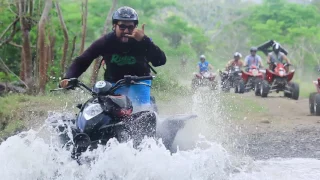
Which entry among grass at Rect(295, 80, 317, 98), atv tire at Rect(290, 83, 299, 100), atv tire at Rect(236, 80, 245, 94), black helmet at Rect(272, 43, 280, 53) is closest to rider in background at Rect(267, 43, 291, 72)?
black helmet at Rect(272, 43, 280, 53)

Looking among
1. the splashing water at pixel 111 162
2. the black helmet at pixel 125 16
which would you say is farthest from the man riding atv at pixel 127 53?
the splashing water at pixel 111 162

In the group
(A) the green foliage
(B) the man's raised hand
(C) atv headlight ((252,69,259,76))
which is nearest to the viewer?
(B) the man's raised hand

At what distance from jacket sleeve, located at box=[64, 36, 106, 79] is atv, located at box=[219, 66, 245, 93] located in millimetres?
14810

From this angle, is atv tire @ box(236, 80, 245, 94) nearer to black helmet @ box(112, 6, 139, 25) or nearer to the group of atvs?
the group of atvs

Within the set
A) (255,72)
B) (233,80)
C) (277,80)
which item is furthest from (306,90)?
(277,80)

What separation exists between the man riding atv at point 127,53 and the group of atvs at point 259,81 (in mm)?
11899

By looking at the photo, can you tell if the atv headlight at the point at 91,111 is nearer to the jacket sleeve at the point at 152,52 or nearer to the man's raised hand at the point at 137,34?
the man's raised hand at the point at 137,34

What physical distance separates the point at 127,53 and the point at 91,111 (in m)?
0.96

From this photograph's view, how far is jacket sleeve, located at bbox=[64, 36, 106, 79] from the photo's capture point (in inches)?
262

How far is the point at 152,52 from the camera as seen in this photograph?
659cm

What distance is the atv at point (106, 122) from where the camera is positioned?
579 centimetres

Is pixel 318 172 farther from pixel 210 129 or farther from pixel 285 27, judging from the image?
pixel 285 27

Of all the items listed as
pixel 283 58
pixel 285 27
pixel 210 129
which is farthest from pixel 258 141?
pixel 285 27

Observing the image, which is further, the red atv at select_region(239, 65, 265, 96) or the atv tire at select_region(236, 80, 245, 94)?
the atv tire at select_region(236, 80, 245, 94)
